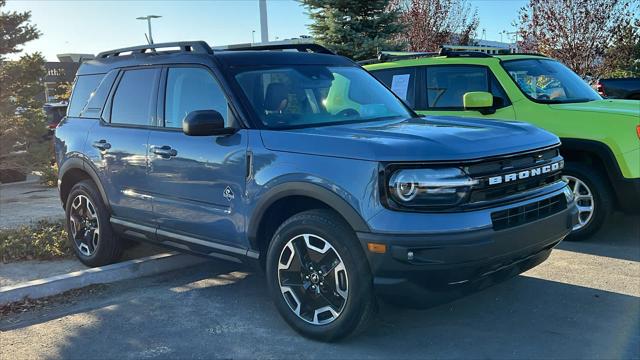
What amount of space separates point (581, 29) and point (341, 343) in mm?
14256

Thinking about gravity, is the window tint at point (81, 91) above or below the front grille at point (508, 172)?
above

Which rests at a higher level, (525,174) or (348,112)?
(348,112)

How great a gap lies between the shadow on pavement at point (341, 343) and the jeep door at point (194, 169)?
0.59 metres

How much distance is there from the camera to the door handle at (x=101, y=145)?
207 inches

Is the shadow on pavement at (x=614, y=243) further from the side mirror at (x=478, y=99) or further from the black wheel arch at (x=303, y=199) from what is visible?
the black wheel arch at (x=303, y=199)

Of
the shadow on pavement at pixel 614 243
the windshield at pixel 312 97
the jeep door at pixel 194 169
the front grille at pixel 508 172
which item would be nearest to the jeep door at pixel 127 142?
the jeep door at pixel 194 169

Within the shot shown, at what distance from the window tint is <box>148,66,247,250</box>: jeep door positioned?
4.14 feet

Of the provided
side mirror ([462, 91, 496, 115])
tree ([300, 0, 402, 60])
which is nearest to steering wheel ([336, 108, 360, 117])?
side mirror ([462, 91, 496, 115])

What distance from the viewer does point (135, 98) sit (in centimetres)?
520

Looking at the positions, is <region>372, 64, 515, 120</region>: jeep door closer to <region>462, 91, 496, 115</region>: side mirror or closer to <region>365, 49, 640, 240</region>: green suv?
<region>365, 49, 640, 240</region>: green suv

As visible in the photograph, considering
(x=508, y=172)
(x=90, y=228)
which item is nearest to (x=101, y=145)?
(x=90, y=228)

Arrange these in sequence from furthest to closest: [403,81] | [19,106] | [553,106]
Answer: [19,106]
[403,81]
[553,106]

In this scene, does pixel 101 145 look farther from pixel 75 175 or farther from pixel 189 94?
pixel 189 94

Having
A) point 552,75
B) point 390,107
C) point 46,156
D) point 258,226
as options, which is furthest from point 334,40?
point 258,226
